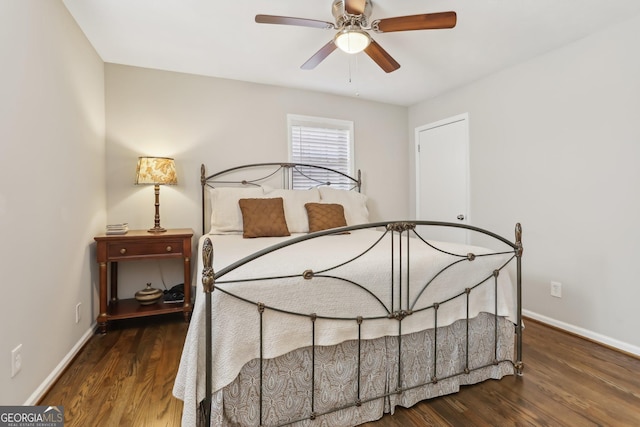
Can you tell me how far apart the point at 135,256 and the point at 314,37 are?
2.35 m

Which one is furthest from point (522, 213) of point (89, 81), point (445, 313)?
point (89, 81)

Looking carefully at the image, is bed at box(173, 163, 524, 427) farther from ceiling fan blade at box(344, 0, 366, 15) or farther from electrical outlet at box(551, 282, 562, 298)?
ceiling fan blade at box(344, 0, 366, 15)

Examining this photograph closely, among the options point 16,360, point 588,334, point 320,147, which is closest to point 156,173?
point 16,360

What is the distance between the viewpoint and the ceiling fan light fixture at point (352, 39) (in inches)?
81.6

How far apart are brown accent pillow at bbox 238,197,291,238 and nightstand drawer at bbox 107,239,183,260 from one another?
614mm

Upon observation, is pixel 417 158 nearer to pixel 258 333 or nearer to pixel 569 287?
pixel 569 287

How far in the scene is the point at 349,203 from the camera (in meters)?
3.47

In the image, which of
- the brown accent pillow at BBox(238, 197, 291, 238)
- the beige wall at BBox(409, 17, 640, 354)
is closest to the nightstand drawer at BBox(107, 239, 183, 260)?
the brown accent pillow at BBox(238, 197, 291, 238)

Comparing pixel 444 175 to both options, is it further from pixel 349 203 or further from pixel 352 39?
pixel 352 39

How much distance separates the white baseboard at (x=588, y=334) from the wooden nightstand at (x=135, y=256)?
320 centimetres

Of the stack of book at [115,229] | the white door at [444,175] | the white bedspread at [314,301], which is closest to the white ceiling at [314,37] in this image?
the white door at [444,175]

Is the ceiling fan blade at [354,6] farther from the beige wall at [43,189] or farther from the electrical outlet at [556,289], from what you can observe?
the electrical outlet at [556,289]

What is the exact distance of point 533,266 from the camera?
2.98 meters

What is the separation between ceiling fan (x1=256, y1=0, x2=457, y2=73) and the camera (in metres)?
1.89
